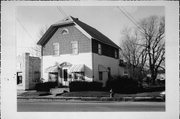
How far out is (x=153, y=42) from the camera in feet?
30.3

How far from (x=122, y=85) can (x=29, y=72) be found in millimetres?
5088

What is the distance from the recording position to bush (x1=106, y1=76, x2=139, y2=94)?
9.61m

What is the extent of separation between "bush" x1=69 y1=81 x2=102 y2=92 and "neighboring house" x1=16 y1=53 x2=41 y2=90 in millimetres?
1707

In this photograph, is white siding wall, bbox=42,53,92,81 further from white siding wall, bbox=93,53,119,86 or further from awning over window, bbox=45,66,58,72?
white siding wall, bbox=93,53,119,86

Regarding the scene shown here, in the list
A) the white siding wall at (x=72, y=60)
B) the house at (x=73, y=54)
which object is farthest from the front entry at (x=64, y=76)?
the white siding wall at (x=72, y=60)

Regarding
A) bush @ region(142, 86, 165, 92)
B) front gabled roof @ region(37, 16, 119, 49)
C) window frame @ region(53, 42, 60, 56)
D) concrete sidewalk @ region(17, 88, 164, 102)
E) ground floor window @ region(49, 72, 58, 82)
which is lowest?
concrete sidewalk @ region(17, 88, 164, 102)

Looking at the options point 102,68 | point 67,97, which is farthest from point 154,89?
point 67,97

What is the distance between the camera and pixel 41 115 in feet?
22.8

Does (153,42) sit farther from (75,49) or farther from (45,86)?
(45,86)

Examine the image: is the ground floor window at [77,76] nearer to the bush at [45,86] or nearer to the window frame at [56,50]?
the bush at [45,86]

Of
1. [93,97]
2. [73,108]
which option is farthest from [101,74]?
[73,108]

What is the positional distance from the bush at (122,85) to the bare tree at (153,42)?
1.00 metres

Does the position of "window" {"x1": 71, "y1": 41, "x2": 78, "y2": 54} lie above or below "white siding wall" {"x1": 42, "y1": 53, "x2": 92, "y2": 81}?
above

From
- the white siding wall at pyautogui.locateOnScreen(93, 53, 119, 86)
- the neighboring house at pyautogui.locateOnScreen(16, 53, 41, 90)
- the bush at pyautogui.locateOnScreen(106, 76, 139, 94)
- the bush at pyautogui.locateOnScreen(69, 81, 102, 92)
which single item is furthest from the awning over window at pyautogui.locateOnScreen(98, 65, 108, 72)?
the neighboring house at pyautogui.locateOnScreen(16, 53, 41, 90)
